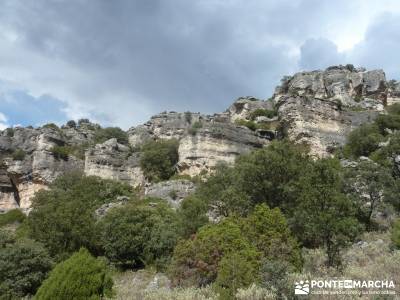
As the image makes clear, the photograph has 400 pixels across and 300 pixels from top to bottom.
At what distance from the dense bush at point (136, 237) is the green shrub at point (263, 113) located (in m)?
30.6

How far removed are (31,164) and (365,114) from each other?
4000 cm

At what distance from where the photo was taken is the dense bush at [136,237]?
24.8 meters

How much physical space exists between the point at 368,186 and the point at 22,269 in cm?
1921

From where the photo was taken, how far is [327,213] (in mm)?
15453

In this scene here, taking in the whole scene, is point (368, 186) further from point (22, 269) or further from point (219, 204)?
point (22, 269)

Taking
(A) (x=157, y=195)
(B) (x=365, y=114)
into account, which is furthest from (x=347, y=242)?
(B) (x=365, y=114)

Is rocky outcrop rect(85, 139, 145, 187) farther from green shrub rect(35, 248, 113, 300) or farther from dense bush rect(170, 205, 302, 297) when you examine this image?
green shrub rect(35, 248, 113, 300)

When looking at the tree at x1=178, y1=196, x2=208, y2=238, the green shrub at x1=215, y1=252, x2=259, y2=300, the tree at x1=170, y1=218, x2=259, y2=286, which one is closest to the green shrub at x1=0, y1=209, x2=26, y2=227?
the tree at x1=178, y1=196, x2=208, y2=238

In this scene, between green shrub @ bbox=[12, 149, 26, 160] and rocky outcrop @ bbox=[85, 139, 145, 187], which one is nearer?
green shrub @ bbox=[12, 149, 26, 160]

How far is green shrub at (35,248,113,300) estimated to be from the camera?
37.8 ft

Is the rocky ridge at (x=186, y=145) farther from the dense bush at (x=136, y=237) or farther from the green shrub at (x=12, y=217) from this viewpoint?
the dense bush at (x=136, y=237)

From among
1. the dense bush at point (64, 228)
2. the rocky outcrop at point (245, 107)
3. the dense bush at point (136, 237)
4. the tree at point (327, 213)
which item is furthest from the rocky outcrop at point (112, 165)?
the tree at point (327, 213)

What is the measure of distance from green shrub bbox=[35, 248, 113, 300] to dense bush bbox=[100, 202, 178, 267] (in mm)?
11718
